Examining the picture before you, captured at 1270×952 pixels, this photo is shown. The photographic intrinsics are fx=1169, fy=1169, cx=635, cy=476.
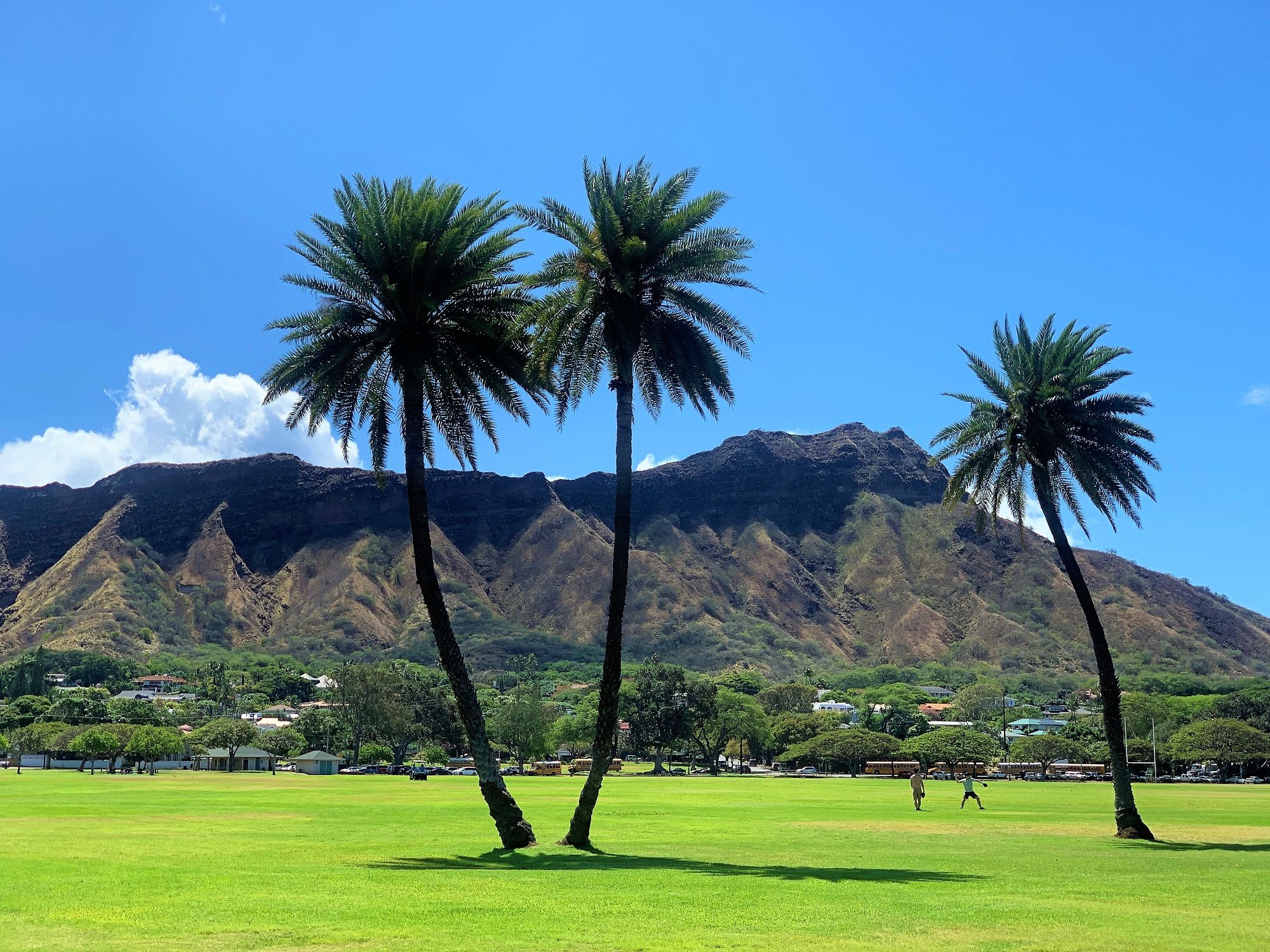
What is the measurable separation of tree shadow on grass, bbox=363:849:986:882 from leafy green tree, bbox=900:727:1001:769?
383ft

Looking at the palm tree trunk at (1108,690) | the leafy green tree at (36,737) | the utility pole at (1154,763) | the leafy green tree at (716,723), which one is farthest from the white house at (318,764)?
the palm tree trunk at (1108,690)

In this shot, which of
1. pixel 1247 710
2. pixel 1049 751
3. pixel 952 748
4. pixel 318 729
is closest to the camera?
pixel 952 748

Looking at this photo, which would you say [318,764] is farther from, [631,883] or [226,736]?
[631,883]

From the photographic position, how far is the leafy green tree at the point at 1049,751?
137 metres

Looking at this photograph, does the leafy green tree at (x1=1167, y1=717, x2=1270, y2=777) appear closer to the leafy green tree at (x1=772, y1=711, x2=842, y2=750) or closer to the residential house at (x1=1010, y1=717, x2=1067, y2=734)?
the leafy green tree at (x1=772, y1=711, x2=842, y2=750)

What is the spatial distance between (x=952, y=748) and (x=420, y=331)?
11999cm

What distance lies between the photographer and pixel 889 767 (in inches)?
5512

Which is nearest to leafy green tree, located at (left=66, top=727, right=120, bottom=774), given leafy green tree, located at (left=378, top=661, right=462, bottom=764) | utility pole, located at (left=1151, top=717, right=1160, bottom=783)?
leafy green tree, located at (left=378, top=661, right=462, bottom=764)

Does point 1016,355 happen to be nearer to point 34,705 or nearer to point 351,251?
point 351,251

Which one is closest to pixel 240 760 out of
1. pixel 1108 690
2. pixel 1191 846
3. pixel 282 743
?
pixel 282 743

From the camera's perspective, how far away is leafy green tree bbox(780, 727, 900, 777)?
5413 inches

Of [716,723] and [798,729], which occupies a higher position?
[716,723]

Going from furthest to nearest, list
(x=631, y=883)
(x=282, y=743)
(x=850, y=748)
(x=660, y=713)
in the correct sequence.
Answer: (x=282, y=743) < (x=660, y=713) < (x=850, y=748) < (x=631, y=883)

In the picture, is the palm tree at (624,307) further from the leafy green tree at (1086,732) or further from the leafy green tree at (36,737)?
the leafy green tree at (1086,732)
